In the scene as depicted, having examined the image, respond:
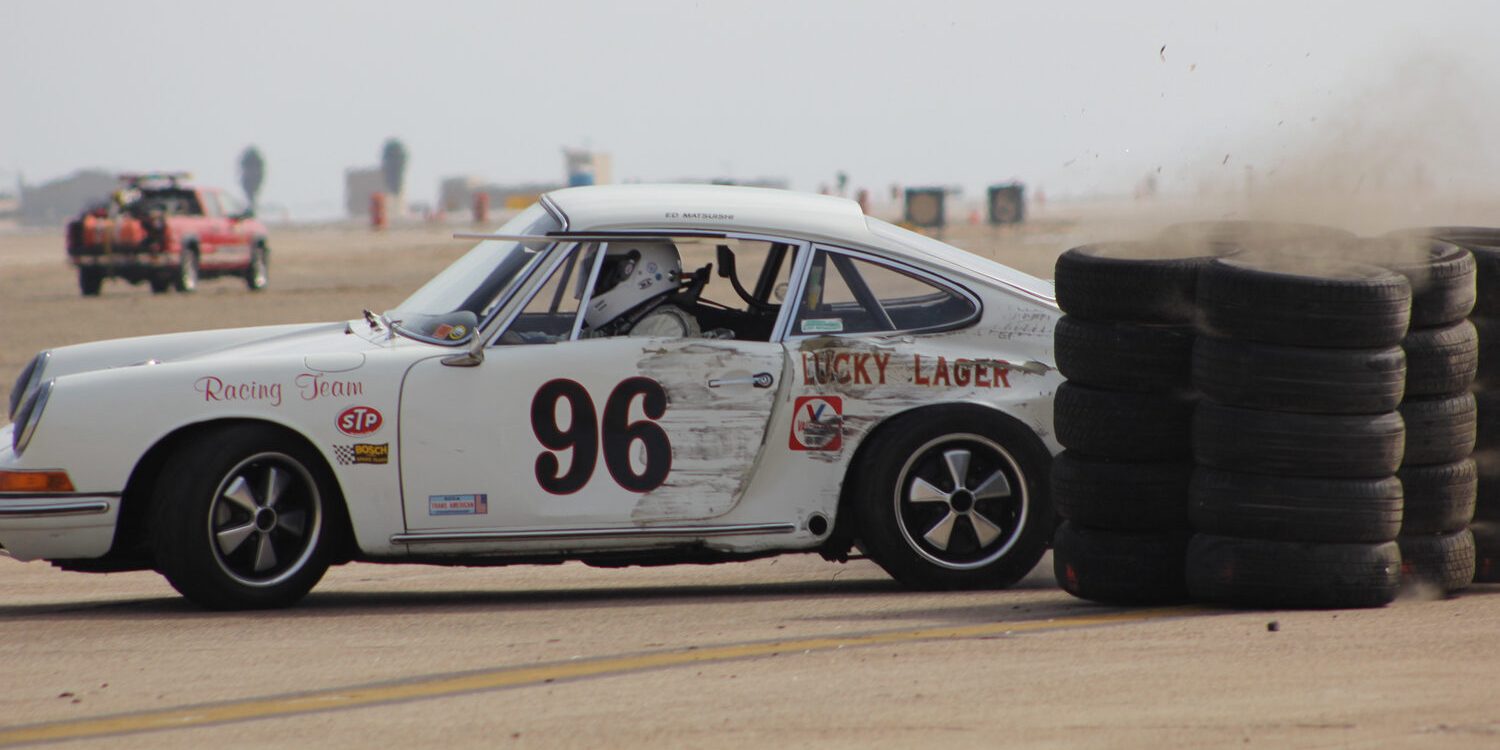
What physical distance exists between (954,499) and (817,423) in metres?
0.55

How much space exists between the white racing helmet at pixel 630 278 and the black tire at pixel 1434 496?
2661mm

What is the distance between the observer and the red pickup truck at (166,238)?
94.1 feet

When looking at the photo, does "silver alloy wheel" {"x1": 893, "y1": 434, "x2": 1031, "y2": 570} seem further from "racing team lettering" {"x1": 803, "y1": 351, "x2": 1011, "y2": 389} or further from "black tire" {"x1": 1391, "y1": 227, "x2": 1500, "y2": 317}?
"black tire" {"x1": 1391, "y1": 227, "x2": 1500, "y2": 317}

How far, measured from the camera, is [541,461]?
642 cm

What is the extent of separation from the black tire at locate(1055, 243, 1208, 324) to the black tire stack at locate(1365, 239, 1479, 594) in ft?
2.16

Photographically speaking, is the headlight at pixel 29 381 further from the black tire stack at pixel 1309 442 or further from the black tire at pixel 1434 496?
the black tire at pixel 1434 496

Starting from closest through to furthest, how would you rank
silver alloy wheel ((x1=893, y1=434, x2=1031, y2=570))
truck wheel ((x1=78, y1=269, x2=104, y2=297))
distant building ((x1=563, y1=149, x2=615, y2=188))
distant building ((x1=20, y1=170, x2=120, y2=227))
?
silver alloy wheel ((x1=893, y1=434, x2=1031, y2=570))
truck wheel ((x1=78, y1=269, x2=104, y2=297))
distant building ((x1=563, y1=149, x2=615, y2=188))
distant building ((x1=20, y1=170, x2=120, y2=227))

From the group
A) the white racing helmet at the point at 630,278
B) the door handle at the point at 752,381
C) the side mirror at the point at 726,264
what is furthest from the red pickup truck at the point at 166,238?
the door handle at the point at 752,381

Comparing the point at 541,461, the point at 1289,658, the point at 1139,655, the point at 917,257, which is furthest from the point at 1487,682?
the point at 541,461

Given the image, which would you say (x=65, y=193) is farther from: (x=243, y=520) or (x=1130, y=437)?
(x=1130, y=437)

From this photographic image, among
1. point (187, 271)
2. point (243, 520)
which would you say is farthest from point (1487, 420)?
point (187, 271)

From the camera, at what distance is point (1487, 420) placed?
6117mm

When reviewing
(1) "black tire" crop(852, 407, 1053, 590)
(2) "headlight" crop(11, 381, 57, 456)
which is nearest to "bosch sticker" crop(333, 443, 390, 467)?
(2) "headlight" crop(11, 381, 57, 456)

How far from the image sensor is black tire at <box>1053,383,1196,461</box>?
596 centimetres
